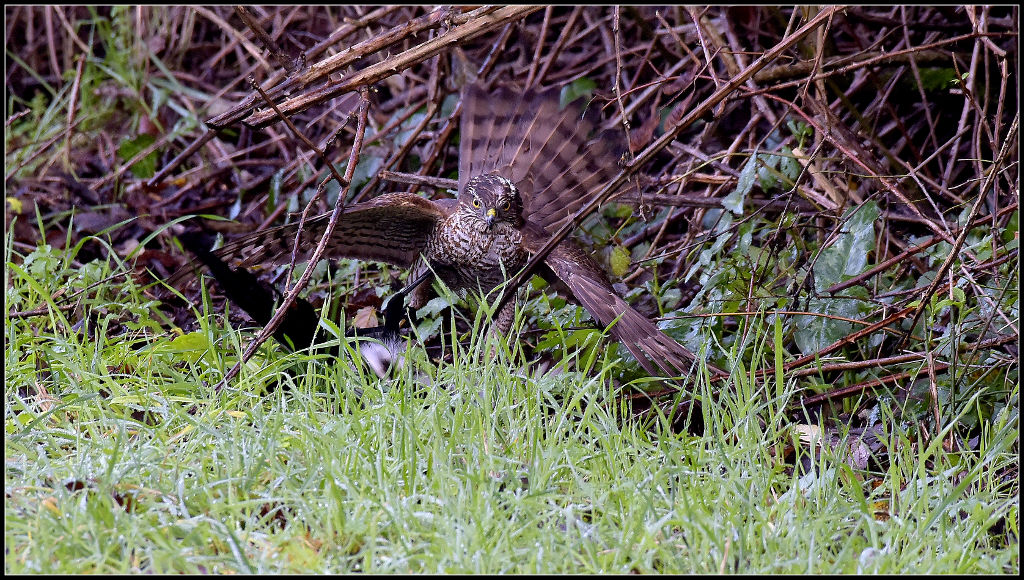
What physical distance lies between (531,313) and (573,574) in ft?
6.45

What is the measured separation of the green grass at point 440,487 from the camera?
220cm

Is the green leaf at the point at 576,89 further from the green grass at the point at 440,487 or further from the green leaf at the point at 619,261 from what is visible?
the green grass at the point at 440,487

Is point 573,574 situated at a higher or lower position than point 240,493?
lower

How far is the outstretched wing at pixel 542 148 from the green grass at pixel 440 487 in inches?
44.7

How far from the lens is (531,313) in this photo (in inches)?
159

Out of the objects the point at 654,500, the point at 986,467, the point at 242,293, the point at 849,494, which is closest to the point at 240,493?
the point at 654,500

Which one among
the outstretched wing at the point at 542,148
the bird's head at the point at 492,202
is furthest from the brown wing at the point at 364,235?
the outstretched wing at the point at 542,148

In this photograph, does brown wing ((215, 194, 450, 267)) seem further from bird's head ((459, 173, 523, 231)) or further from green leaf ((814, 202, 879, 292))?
green leaf ((814, 202, 879, 292))

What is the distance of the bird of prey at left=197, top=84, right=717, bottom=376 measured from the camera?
12.1ft

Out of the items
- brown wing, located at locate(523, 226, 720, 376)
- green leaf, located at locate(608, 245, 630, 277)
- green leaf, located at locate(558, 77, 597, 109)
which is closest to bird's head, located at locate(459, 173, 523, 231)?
brown wing, located at locate(523, 226, 720, 376)

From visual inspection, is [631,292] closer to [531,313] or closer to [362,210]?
[531,313]

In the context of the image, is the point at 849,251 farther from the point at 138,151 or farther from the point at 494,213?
the point at 138,151

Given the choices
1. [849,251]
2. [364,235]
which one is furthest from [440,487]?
[849,251]

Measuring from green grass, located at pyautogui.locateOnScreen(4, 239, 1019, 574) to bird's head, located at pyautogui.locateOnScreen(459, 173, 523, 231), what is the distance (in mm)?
813
